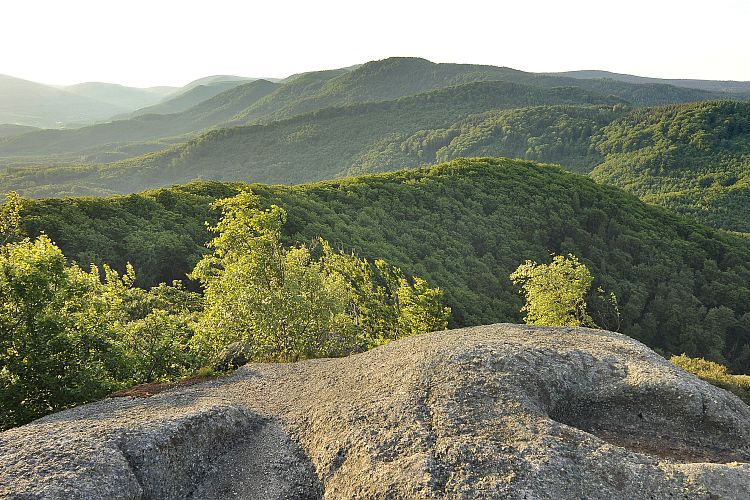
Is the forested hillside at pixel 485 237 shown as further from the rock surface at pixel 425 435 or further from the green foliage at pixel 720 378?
the rock surface at pixel 425 435

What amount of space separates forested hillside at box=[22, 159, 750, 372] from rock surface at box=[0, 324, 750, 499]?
120 ft

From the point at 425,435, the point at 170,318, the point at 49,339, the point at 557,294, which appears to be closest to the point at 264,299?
the point at 170,318

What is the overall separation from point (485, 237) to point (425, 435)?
214ft

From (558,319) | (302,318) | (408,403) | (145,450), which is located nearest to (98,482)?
(145,450)

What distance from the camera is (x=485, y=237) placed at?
7719 centimetres

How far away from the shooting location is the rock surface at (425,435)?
13.4 m

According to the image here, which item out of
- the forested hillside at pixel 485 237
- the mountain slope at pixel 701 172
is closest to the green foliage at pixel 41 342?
the forested hillside at pixel 485 237

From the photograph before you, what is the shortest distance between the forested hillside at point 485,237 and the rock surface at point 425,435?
36.5 meters

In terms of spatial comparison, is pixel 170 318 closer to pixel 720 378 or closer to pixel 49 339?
pixel 49 339

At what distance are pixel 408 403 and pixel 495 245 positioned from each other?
63586 millimetres

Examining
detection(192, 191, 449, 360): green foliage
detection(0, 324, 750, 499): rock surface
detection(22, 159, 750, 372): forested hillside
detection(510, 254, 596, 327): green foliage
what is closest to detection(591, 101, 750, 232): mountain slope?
detection(22, 159, 750, 372): forested hillside

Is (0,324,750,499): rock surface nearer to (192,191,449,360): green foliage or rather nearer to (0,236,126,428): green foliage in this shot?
(0,236,126,428): green foliage

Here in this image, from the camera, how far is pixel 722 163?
173500mm

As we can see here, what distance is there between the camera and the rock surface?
43.8 feet
